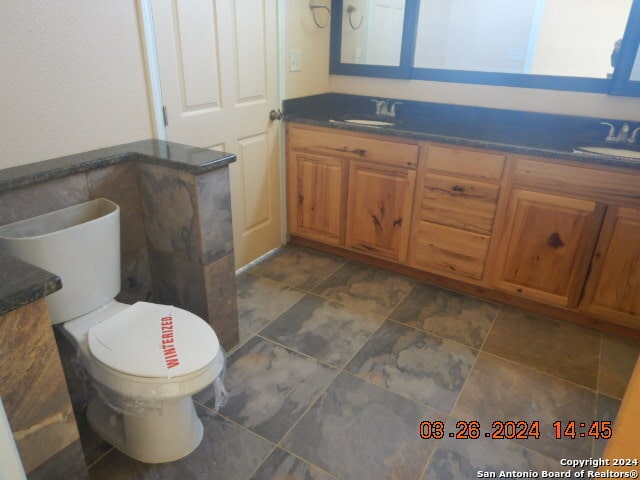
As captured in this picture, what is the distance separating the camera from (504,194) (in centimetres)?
214

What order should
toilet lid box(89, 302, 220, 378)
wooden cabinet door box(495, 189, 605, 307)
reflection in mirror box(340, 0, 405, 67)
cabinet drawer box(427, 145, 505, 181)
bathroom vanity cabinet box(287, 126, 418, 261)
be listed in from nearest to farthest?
1. toilet lid box(89, 302, 220, 378)
2. wooden cabinet door box(495, 189, 605, 307)
3. cabinet drawer box(427, 145, 505, 181)
4. bathroom vanity cabinet box(287, 126, 418, 261)
5. reflection in mirror box(340, 0, 405, 67)

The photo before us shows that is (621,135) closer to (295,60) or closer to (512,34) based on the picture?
(512,34)

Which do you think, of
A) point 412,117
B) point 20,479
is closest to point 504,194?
point 412,117

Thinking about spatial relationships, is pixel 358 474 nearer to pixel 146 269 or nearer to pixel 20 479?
pixel 20 479

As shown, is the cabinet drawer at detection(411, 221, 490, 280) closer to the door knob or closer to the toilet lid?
the door knob

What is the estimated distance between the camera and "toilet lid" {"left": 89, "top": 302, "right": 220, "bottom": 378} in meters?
1.26

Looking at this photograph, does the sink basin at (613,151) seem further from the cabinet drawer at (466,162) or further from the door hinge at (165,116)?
the door hinge at (165,116)

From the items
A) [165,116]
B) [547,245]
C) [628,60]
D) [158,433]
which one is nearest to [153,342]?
[158,433]

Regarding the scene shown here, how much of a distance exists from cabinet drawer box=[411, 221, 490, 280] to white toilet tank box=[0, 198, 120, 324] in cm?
156

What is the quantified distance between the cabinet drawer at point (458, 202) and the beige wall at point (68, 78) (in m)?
1.43

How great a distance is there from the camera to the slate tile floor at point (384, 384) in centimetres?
147

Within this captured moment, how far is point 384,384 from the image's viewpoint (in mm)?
1802

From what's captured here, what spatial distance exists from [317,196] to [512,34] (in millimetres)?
1613
